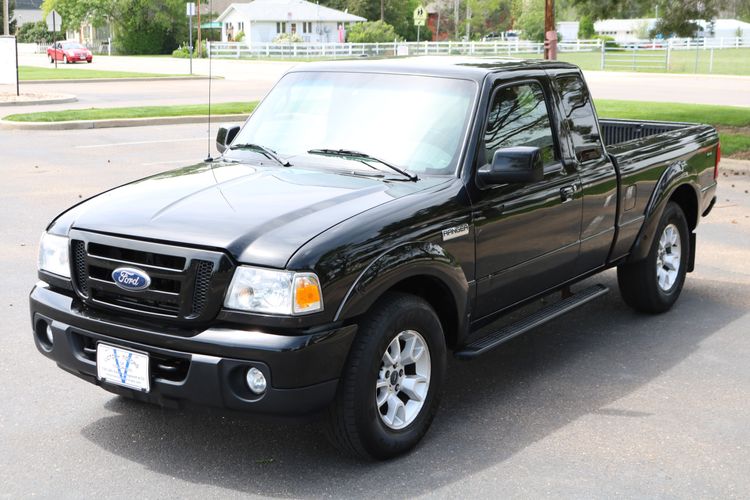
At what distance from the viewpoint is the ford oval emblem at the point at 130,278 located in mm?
4270

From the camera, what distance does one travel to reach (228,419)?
509cm

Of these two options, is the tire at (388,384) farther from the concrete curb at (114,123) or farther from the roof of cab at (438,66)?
the concrete curb at (114,123)

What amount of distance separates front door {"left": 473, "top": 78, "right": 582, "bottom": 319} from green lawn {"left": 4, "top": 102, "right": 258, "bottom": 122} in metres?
15.9

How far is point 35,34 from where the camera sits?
99000 mm

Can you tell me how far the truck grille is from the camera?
414cm

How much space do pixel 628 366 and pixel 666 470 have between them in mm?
1542

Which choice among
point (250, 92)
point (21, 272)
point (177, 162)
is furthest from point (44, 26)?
point (21, 272)

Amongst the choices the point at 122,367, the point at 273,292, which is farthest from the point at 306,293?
the point at 122,367

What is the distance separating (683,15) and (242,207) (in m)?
17.3

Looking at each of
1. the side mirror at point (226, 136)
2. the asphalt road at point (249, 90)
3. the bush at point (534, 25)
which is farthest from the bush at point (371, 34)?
the side mirror at point (226, 136)

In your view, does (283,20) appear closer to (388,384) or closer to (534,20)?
(534,20)

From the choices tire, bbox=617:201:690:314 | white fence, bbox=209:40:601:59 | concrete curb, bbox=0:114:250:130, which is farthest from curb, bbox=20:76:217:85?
tire, bbox=617:201:690:314

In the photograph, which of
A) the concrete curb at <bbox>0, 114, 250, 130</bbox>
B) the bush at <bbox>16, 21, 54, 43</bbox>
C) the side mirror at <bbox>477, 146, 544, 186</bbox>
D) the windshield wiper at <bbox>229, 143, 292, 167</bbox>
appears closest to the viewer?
the side mirror at <bbox>477, 146, 544, 186</bbox>

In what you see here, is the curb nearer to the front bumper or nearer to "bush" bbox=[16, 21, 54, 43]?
the front bumper
